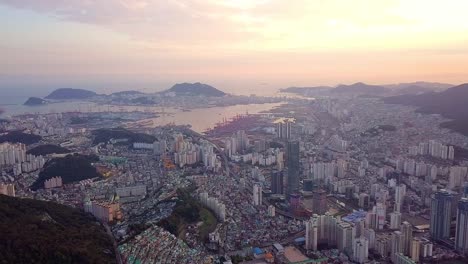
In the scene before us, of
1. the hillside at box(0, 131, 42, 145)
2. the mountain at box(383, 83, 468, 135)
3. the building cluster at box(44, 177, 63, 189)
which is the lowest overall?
the building cluster at box(44, 177, 63, 189)

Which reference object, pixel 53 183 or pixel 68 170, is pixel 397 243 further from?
pixel 68 170

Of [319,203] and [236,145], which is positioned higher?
[236,145]

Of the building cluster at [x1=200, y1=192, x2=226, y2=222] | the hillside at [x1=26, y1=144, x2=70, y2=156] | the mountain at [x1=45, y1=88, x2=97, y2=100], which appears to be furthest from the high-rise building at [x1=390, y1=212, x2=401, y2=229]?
the mountain at [x1=45, y1=88, x2=97, y2=100]

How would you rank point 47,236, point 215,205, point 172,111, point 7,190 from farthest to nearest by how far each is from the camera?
point 172,111, point 7,190, point 215,205, point 47,236

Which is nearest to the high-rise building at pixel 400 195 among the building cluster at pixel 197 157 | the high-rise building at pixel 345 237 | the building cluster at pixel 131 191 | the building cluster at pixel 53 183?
the high-rise building at pixel 345 237

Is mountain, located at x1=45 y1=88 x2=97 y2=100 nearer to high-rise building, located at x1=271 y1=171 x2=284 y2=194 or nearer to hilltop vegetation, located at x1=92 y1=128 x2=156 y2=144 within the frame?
hilltop vegetation, located at x1=92 y1=128 x2=156 y2=144

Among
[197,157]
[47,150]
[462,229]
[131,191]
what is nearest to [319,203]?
[462,229]

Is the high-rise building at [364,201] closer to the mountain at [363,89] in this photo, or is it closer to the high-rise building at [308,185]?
the high-rise building at [308,185]
